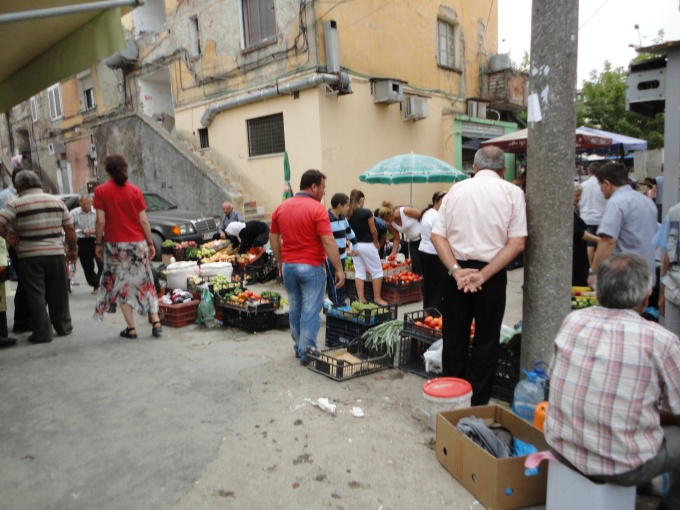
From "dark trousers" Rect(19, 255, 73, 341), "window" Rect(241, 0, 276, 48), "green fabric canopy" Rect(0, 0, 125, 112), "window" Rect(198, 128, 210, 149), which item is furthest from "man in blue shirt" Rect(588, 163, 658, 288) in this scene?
"window" Rect(198, 128, 210, 149)

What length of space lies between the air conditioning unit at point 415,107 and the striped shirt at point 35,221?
11858mm

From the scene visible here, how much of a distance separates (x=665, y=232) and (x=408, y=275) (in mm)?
4528

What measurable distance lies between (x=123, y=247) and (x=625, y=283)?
542cm

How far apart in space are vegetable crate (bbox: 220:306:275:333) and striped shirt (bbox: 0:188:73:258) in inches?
89.3

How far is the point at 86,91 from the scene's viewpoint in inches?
913

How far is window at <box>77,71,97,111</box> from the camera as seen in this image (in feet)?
74.7

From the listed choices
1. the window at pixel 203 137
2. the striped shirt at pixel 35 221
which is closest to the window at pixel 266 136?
the window at pixel 203 137

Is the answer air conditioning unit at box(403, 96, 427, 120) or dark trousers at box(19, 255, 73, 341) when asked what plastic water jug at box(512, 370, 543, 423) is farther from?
air conditioning unit at box(403, 96, 427, 120)

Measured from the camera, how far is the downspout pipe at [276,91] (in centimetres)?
1327

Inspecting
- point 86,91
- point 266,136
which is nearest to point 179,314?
point 266,136

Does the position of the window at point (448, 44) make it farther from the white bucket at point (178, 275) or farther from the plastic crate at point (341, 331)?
the plastic crate at point (341, 331)

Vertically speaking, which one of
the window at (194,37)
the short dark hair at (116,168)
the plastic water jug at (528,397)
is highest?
the window at (194,37)

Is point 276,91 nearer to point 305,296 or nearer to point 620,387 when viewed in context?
point 305,296

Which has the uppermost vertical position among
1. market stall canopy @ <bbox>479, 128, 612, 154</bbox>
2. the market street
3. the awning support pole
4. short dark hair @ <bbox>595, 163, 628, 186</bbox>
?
the awning support pole
